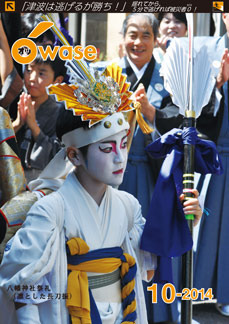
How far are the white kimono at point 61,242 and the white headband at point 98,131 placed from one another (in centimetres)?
17

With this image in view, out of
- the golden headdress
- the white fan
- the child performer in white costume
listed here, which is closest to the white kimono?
the child performer in white costume

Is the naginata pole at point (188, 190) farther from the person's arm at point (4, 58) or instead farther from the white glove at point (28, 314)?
the person's arm at point (4, 58)

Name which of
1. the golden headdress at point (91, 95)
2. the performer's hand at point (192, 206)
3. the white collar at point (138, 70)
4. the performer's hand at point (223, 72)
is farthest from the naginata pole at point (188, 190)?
the white collar at point (138, 70)

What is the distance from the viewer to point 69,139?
277 cm

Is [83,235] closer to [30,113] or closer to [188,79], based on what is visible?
[188,79]

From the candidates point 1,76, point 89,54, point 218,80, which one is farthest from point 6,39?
point 218,80

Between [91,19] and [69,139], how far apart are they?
5.53 meters

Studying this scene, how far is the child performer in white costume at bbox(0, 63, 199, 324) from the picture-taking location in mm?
2545

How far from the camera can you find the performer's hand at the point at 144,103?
12.2 ft

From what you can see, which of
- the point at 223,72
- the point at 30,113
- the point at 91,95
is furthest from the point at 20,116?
the point at 223,72

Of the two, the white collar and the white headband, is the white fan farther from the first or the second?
the white collar

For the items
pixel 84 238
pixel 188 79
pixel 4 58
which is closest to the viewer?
pixel 84 238

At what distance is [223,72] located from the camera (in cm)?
413

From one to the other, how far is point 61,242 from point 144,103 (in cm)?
144
